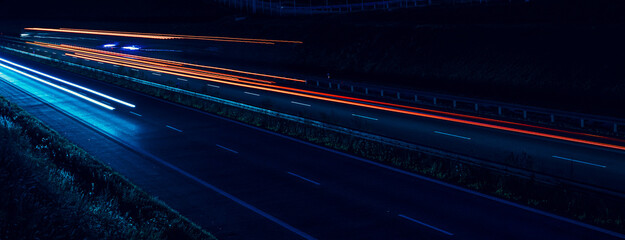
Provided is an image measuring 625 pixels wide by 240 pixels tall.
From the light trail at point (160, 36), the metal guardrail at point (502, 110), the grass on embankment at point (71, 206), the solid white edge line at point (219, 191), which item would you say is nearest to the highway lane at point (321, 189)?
the solid white edge line at point (219, 191)

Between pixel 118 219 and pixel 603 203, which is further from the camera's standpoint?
pixel 603 203

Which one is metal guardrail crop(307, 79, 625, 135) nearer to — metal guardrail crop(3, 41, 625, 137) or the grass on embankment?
metal guardrail crop(3, 41, 625, 137)

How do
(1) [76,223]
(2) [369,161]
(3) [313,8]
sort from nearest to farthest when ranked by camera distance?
(1) [76,223], (2) [369,161], (3) [313,8]

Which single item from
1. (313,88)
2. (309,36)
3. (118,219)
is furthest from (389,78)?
(118,219)

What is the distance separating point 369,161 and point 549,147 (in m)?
7.21

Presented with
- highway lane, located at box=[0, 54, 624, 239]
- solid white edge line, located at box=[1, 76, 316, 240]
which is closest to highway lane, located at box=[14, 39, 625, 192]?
highway lane, located at box=[0, 54, 624, 239]

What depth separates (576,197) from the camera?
15.7 m

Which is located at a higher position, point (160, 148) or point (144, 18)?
point (144, 18)

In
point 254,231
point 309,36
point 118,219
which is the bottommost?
point 254,231

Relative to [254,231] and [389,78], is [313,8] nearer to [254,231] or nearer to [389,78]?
[389,78]

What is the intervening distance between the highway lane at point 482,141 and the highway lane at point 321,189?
4014 millimetres

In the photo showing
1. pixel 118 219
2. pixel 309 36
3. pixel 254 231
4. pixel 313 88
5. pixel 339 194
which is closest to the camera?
pixel 118 219

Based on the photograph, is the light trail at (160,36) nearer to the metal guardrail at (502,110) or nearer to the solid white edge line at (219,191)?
the metal guardrail at (502,110)

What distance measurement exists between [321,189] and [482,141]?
356 inches
